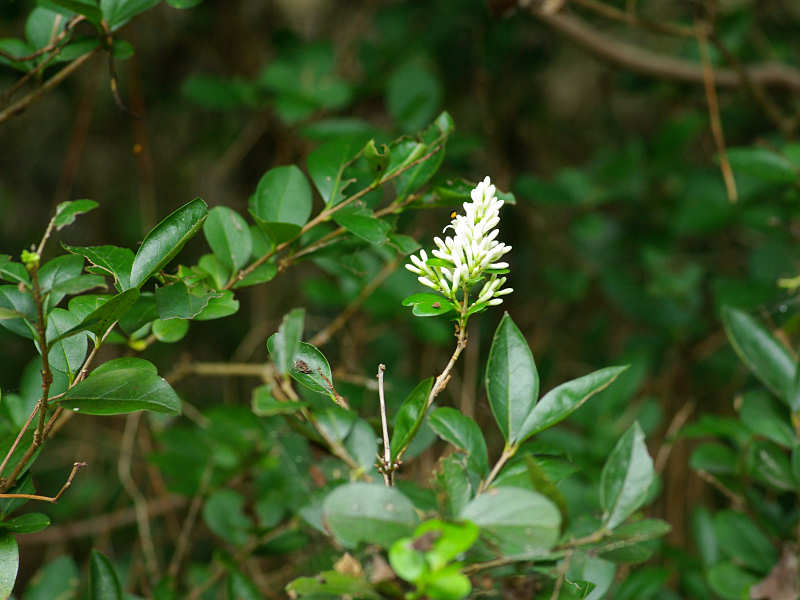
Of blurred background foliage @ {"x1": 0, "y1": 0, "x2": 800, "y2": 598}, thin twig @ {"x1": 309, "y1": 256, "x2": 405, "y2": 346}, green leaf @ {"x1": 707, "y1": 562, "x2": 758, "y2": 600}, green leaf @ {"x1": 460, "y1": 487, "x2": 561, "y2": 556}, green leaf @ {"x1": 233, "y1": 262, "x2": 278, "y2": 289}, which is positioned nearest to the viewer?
green leaf @ {"x1": 460, "y1": 487, "x2": 561, "y2": 556}

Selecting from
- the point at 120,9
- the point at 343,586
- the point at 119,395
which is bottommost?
the point at 343,586

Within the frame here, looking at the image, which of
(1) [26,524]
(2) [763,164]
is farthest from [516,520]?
(2) [763,164]

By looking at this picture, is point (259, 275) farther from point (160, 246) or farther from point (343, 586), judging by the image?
point (343, 586)

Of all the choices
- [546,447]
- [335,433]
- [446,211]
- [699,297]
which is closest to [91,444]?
[446,211]

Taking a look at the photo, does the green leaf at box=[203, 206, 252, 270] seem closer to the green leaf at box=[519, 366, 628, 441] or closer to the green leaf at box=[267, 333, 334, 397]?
the green leaf at box=[267, 333, 334, 397]

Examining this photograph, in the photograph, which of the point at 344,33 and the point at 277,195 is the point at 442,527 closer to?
the point at 277,195

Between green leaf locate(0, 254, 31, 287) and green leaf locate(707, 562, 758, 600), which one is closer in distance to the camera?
green leaf locate(0, 254, 31, 287)

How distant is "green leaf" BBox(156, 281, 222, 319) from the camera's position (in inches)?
23.1

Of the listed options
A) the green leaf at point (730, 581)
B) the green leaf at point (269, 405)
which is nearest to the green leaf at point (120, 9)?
the green leaf at point (269, 405)

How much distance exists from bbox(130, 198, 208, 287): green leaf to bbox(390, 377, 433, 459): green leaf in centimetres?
23

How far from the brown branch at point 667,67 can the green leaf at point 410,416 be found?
0.98 metres

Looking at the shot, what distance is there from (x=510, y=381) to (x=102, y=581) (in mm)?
429

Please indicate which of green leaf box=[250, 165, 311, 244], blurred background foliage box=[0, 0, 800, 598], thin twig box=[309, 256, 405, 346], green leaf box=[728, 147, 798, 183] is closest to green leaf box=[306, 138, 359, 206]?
green leaf box=[250, 165, 311, 244]

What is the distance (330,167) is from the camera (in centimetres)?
74
